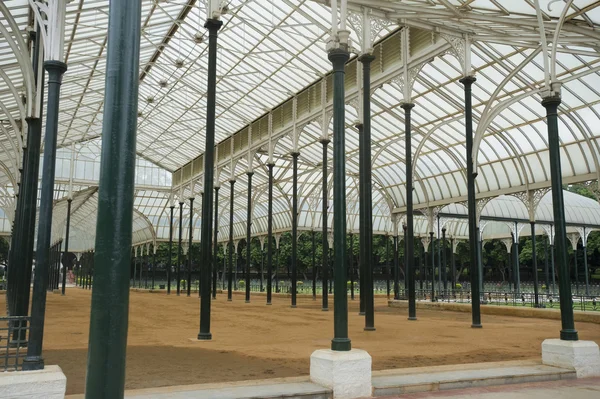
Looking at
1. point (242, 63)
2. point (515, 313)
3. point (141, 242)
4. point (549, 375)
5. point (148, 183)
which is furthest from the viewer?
point (141, 242)

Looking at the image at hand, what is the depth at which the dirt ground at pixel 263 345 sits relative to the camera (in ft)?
30.2

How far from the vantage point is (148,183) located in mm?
55875

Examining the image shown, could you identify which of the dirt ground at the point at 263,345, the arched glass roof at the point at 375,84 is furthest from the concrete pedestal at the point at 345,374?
the arched glass roof at the point at 375,84

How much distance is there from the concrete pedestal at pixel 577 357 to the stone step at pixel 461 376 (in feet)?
0.61

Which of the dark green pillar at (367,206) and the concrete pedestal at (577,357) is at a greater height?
the dark green pillar at (367,206)

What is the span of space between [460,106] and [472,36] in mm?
7606

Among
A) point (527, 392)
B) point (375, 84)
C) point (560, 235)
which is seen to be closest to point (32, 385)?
point (527, 392)

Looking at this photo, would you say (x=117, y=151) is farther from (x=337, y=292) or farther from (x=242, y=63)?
(x=242, y=63)

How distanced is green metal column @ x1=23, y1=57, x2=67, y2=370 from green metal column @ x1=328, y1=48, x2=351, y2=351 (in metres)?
4.29

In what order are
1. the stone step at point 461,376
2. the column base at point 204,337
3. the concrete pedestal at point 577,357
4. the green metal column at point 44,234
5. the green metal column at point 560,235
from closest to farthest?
the green metal column at point 44,234 < the stone step at point 461,376 < the concrete pedestal at point 577,357 < the green metal column at point 560,235 < the column base at point 204,337

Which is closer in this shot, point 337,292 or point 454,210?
point 337,292

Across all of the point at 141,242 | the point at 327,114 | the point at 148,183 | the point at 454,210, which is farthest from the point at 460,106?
the point at 141,242

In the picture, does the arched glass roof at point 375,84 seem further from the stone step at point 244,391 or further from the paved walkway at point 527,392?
the stone step at point 244,391

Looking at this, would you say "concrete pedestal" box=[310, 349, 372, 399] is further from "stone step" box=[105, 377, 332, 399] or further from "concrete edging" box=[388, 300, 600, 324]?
"concrete edging" box=[388, 300, 600, 324]
